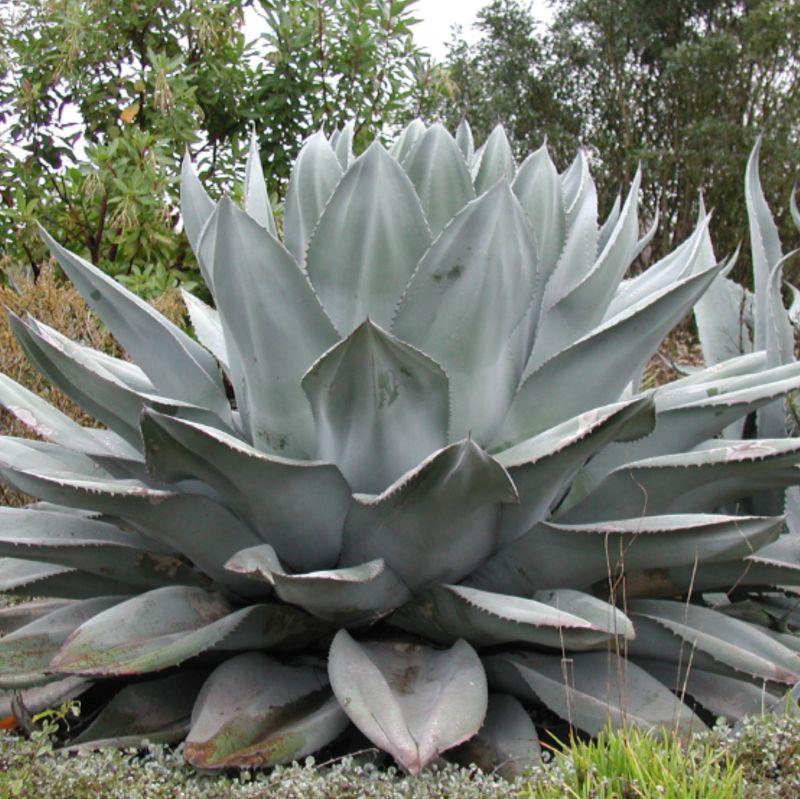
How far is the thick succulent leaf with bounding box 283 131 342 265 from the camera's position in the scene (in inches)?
97.8

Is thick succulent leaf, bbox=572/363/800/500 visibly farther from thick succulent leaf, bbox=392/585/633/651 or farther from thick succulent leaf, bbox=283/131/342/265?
→ thick succulent leaf, bbox=283/131/342/265

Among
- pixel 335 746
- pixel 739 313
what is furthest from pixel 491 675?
pixel 739 313

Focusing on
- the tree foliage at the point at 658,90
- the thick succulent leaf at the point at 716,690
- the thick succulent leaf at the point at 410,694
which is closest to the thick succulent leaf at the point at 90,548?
the thick succulent leaf at the point at 410,694

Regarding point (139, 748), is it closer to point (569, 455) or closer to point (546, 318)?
point (569, 455)

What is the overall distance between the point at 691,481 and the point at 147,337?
3.94ft

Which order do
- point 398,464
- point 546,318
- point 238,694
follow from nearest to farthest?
point 238,694
point 398,464
point 546,318

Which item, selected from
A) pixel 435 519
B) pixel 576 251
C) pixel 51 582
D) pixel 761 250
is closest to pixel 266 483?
pixel 435 519

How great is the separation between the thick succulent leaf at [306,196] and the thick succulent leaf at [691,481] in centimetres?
86

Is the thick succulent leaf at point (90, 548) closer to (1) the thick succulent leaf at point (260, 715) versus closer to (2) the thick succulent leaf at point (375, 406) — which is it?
(1) the thick succulent leaf at point (260, 715)

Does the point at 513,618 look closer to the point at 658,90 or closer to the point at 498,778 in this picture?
the point at 498,778

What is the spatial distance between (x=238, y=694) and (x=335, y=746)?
0.24 meters

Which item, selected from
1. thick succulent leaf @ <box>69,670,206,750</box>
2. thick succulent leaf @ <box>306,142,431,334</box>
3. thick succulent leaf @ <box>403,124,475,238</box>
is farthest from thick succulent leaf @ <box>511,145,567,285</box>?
thick succulent leaf @ <box>69,670,206,750</box>

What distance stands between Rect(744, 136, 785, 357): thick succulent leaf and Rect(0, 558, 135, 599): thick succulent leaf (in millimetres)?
1707

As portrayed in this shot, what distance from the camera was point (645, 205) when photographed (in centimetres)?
1822
